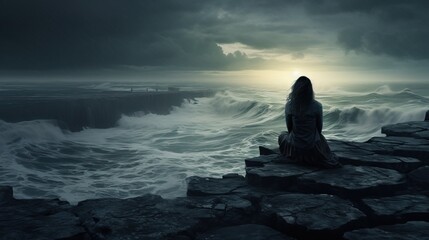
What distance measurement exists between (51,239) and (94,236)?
0.34 meters

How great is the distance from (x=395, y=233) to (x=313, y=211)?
0.70 m

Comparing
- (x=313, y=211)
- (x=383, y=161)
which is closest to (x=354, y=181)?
(x=313, y=211)

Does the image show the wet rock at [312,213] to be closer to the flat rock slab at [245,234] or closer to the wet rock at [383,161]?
the flat rock slab at [245,234]

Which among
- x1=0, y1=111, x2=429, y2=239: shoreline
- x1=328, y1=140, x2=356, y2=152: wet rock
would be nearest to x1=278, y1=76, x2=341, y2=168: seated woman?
x1=0, y1=111, x2=429, y2=239: shoreline

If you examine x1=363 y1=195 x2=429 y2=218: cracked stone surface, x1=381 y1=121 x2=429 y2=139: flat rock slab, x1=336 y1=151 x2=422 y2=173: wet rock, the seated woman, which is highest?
the seated woman

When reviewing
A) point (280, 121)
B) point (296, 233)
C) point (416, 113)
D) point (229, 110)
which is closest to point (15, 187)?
point (296, 233)

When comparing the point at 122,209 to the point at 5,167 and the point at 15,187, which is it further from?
the point at 5,167

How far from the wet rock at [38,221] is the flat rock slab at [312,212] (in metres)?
1.77

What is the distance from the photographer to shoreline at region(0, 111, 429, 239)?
3.09 meters

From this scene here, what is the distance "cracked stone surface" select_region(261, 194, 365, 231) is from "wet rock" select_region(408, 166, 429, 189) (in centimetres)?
132

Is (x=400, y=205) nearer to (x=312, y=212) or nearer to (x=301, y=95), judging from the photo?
(x=312, y=212)

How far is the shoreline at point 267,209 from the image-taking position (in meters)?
3.09

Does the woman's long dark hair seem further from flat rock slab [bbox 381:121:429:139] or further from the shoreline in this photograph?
flat rock slab [bbox 381:121:429:139]

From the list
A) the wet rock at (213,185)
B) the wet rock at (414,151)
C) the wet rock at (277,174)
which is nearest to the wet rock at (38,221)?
the wet rock at (213,185)
